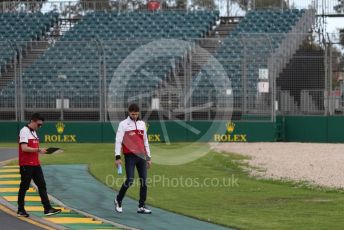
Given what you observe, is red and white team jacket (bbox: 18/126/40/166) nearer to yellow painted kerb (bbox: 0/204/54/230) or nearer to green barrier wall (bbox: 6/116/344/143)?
yellow painted kerb (bbox: 0/204/54/230)

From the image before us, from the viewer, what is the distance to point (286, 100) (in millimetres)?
38062

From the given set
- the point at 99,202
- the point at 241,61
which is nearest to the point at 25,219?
the point at 99,202

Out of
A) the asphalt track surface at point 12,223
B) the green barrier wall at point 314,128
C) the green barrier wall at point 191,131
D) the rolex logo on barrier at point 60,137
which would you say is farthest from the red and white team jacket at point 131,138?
Result: the green barrier wall at point 314,128

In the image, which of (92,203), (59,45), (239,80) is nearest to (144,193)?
(92,203)

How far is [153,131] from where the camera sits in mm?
37281

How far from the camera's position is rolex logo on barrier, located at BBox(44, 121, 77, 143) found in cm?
3709

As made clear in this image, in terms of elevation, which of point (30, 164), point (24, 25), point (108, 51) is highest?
point (24, 25)

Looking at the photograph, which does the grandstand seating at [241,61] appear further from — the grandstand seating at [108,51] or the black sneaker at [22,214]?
the black sneaker at [22,214]

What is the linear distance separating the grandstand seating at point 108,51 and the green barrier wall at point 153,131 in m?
1.24

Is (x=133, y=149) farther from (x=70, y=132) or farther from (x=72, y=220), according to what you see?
(x=70, y=132)

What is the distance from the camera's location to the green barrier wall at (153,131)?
1458 inches

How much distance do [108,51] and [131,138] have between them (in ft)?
83.9

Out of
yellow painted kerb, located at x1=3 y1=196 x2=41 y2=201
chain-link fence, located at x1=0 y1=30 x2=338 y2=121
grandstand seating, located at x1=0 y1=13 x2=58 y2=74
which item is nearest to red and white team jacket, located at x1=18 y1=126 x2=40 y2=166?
yellow painted kerb, located at x1=3 y1=196 x2=41 y2=201

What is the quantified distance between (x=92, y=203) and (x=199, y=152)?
50.4 ft
